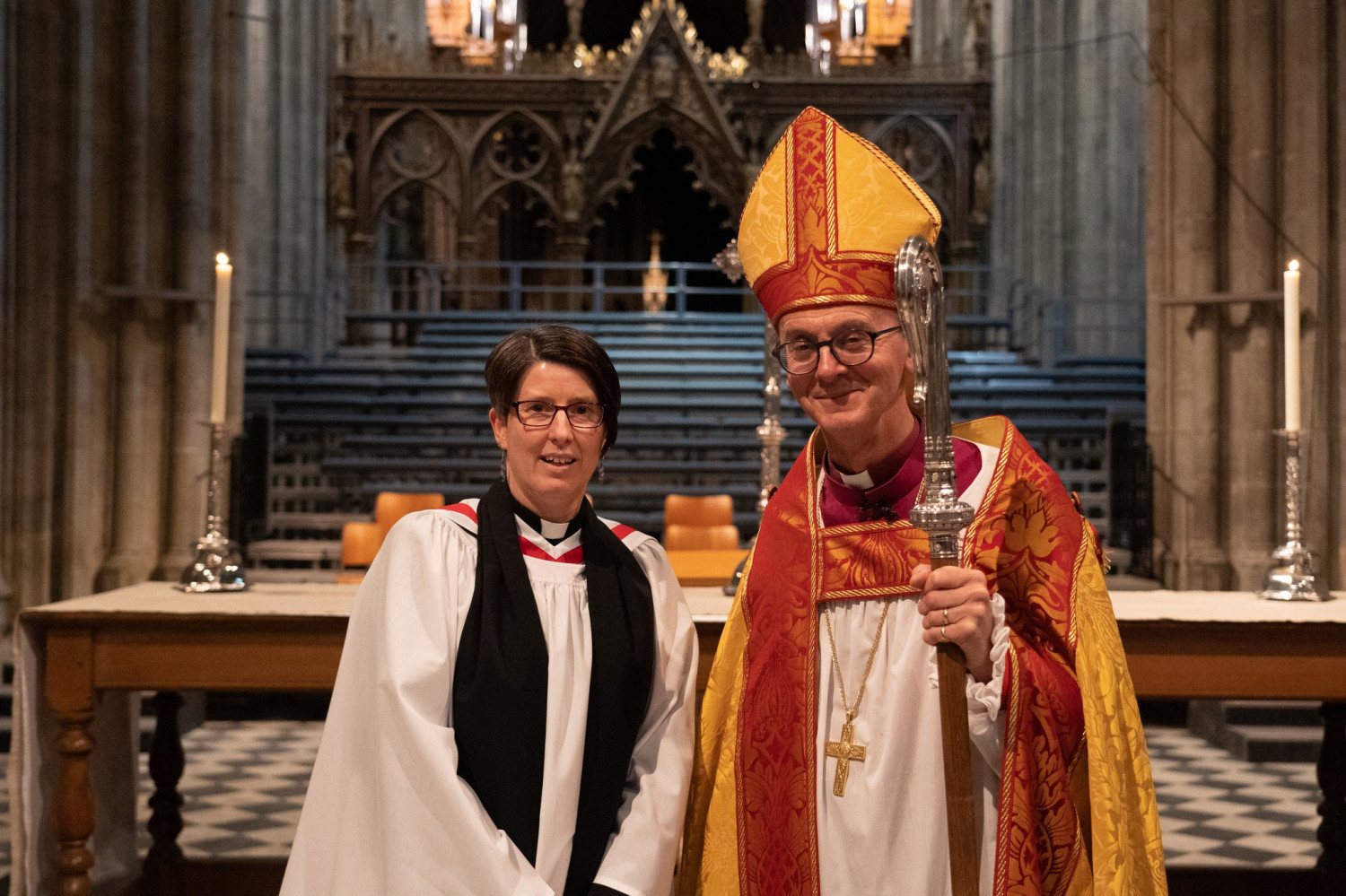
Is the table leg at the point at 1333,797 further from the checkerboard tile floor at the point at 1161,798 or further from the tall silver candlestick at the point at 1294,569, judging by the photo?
the tall silver candlestick at the point at 1294,569

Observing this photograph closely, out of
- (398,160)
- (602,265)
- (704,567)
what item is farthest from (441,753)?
(398,160)

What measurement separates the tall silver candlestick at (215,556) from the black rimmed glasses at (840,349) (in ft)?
7.10

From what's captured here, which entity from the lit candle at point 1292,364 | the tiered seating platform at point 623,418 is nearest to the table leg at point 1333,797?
the lit candle at point 1292,364

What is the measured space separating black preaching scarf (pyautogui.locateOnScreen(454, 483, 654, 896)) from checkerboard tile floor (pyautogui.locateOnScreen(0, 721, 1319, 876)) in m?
2.78

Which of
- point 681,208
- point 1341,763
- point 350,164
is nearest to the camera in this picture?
point 1341,763

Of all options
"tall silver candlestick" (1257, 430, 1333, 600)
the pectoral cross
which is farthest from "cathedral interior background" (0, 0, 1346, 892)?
the pectoral cross

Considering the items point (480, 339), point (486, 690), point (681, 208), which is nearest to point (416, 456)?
point (480, 339)

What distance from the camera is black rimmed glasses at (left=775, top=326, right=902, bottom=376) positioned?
1767 millimetres

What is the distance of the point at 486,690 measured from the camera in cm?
180

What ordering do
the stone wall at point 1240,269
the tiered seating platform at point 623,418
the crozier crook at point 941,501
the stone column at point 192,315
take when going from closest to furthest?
1. the crozier crook at point 941,501
2. the stone wall at point 1240,269
3. the stone column at point 192,315
4. the tiered seating platform at point 623,418

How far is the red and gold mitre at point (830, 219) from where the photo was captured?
70.7 inches

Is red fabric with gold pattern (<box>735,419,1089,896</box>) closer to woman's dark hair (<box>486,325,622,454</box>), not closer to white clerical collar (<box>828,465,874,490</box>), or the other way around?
white clerical collar (<box>828,465,874,490</box>)

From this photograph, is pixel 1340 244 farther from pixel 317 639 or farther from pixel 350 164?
pixel 350 164

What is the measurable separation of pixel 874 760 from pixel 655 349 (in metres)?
11.9
